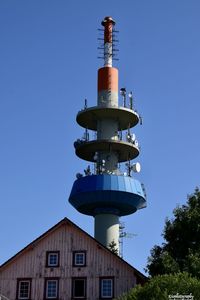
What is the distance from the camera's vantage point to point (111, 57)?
85.0m

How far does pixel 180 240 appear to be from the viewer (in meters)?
58.0

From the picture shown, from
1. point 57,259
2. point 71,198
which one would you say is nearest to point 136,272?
point 57,259

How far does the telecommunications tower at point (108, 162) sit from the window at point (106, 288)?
22437 mm

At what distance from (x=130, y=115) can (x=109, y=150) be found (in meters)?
5.06

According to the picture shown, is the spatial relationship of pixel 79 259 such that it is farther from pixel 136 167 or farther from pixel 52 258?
pixel 136 167

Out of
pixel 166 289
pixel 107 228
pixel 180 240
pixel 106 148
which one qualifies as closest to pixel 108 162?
pixel 106 148

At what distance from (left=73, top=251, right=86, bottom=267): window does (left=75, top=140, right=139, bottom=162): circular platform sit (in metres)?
26.2

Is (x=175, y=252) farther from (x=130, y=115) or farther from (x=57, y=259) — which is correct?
(x=130, y=115)

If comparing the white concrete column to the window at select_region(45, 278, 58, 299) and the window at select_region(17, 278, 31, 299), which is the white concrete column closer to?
the window at select_region(45, 278, 58, 299)

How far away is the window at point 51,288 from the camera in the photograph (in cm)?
5300

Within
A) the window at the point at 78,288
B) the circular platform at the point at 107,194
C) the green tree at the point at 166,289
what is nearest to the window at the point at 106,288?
the window at the point at 78,288

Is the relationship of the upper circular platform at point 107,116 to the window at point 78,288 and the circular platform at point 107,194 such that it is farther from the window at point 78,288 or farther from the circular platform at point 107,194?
the window at point 78,288

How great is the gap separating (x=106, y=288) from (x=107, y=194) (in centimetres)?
2390

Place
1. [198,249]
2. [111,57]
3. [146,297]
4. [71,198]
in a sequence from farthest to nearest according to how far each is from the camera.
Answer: [111,57]
[71,198]
[198,249]
[146,297]
